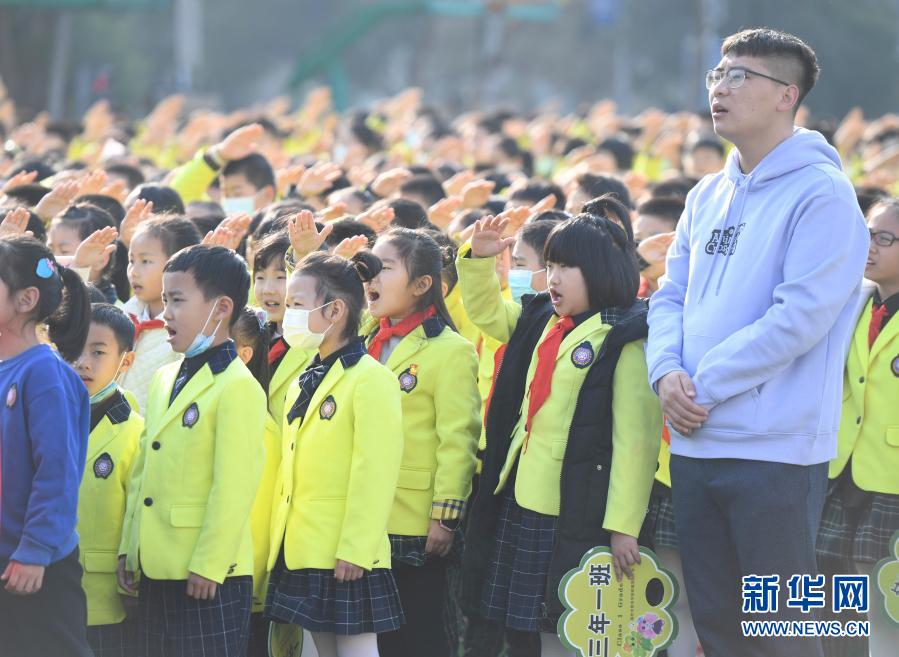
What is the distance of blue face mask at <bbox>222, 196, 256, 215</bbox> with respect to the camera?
7156 millimetres

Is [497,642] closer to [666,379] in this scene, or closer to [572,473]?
[572,473]

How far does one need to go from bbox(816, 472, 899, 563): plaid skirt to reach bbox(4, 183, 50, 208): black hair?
3.51 meters

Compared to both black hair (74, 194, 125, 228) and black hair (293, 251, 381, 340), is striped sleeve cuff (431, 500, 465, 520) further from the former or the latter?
black hair (74, 194, 125, 228)

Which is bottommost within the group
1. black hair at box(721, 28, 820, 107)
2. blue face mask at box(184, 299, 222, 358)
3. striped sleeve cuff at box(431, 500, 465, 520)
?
striped sleeve cuff at box(431, 500, 465, 520)

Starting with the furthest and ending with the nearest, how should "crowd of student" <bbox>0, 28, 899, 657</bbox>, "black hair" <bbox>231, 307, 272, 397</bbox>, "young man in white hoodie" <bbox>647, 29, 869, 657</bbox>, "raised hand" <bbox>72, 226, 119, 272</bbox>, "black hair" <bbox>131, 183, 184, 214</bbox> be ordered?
1. "black hair" <bbox>131, 183, 184, 214</bbox>
2. "raised hand" <bbox>72, 226, 119, 272</bbox>
3. "black hair" <bbox>231, 307, 272, 397</bbox>
4. "crowd of student" <bbox>0, 28, 899, 657</bbox>
5. "young man in white hoodie" <bbox>647, 29, 869, 657</bbox>

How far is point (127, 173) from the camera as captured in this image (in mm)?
7969

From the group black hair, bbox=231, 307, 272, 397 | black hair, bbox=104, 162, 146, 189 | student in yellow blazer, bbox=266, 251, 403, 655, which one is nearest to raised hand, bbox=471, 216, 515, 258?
student in yellow blazer, bbox=266, 251, 403, 655

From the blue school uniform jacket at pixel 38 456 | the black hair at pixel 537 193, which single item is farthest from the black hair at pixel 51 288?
the black hair at pixel 537 193

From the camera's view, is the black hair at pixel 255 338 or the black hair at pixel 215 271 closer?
the black hair at pixel 215 271

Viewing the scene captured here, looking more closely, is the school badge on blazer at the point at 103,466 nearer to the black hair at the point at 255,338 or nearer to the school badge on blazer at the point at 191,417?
the school badge on blazer at the point at 191,417

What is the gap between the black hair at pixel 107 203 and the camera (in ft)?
20.3

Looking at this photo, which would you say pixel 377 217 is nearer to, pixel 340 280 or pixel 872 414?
pixel 340 280

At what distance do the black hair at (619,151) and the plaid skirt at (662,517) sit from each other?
5618 millimetres

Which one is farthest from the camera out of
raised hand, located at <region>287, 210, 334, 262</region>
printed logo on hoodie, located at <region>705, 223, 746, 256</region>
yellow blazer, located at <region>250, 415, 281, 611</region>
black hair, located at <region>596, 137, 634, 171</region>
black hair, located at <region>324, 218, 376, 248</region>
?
black hair, located at <region>596, 137, 634, 171</region>
